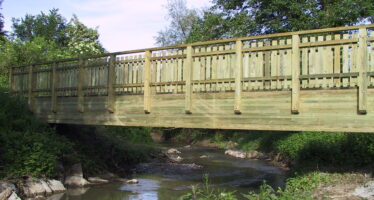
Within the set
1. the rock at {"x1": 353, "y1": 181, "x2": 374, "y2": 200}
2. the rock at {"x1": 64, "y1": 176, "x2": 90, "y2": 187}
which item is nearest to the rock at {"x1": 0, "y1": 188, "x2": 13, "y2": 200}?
the rock at {"x1": 64, "y1": 176, "x2": 90, "y2": 187}

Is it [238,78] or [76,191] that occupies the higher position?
[238,78]

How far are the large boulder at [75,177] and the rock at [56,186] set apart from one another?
576 millimetres

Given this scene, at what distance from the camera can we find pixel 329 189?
32.1 ft

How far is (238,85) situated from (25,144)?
267 inches

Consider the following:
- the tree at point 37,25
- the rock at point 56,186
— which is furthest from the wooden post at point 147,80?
the tree at point 37,25

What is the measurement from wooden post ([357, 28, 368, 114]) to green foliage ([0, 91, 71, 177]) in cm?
876

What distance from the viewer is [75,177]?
1301cm

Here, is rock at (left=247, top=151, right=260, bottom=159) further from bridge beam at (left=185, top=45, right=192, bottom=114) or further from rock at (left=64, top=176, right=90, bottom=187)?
bridge beam at (left=185, top=45, right=192, bottom=114)

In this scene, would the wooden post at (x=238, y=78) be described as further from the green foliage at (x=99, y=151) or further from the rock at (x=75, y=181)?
the green foliage at (x=99, y=151)

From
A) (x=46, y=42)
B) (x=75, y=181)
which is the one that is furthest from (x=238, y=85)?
(x=46, y=42)

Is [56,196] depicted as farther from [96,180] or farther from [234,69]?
[234,69]

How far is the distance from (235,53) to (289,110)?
2.04m

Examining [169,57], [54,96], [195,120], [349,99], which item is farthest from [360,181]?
[54,96]

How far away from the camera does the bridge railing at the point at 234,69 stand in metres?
8.38
